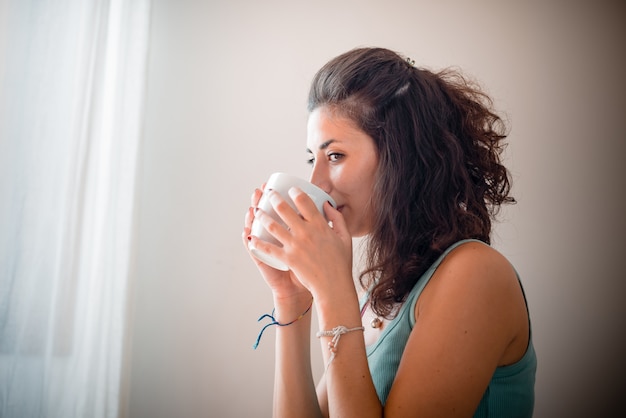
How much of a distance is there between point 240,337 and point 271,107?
784mm

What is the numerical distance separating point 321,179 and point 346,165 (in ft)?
0.20

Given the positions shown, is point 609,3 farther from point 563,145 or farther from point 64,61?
point 64,61

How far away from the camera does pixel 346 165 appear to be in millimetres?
869

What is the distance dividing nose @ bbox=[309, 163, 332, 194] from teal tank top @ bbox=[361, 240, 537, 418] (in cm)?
26

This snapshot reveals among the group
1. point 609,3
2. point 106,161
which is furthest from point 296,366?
point 609,3

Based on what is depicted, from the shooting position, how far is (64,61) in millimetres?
991

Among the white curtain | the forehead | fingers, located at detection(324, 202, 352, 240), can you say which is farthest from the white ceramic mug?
the white curtain

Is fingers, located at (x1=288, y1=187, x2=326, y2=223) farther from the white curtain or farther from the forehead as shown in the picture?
the white curtain

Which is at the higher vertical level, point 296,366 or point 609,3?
point 609,3

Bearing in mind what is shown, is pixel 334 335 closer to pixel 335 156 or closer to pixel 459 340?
pixel 459 340

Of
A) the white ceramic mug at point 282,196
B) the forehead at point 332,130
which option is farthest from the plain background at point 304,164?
the white ceramic mug at point 282,196

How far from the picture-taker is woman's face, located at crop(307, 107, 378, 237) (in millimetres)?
869

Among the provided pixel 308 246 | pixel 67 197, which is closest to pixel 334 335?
pixel 308 246

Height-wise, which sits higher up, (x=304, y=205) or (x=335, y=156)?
(x=335, y=156)
